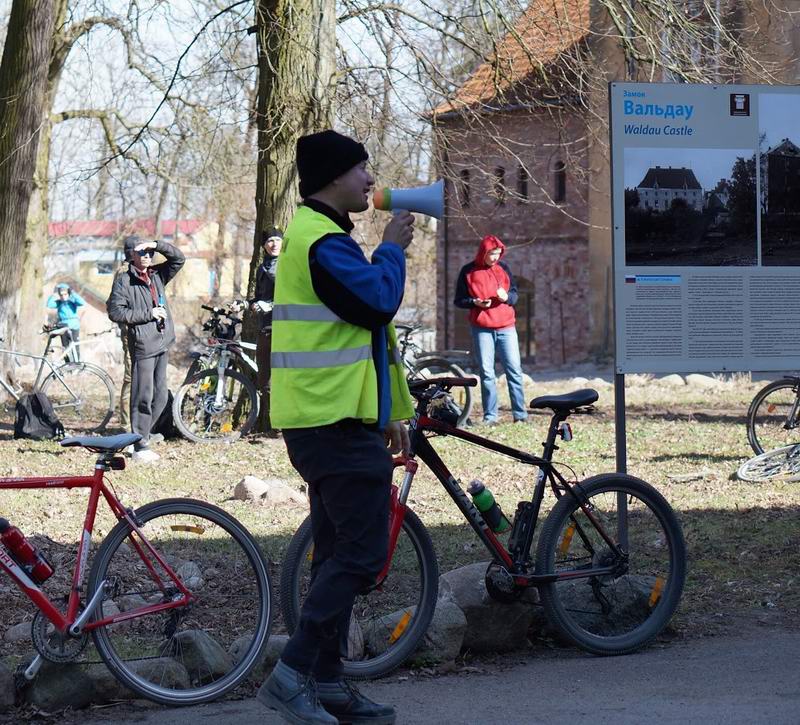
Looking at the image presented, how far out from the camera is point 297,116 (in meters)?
12.9

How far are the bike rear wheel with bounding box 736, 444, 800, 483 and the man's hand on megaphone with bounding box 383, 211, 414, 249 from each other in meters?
6.46

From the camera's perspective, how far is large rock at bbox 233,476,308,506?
9.57 m

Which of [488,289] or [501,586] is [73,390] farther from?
[501,586]

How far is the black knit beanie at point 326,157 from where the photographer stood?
461 centimetres

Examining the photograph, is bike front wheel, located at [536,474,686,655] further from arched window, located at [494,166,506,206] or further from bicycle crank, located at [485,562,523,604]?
arched window, located at [494,166,506,206]

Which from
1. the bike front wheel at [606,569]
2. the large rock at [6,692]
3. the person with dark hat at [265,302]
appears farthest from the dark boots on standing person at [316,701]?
the person with dark hat at [265,302]

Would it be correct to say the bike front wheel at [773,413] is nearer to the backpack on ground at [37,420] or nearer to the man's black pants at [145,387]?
the man's black pants at [145,387]

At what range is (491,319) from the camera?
14070 mm

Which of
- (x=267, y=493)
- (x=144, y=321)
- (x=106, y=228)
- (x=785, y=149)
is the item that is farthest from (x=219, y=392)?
(x=106, y=228)

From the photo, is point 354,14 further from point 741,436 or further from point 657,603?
point 657,603

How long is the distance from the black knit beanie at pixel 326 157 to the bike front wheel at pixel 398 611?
155cm

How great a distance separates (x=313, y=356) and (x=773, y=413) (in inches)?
310

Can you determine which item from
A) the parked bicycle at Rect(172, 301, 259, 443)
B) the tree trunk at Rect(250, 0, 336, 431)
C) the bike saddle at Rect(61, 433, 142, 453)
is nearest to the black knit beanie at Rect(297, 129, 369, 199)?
the bike saddle at Rect(61, 433, 142, 453)

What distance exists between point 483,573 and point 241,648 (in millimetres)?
1314
